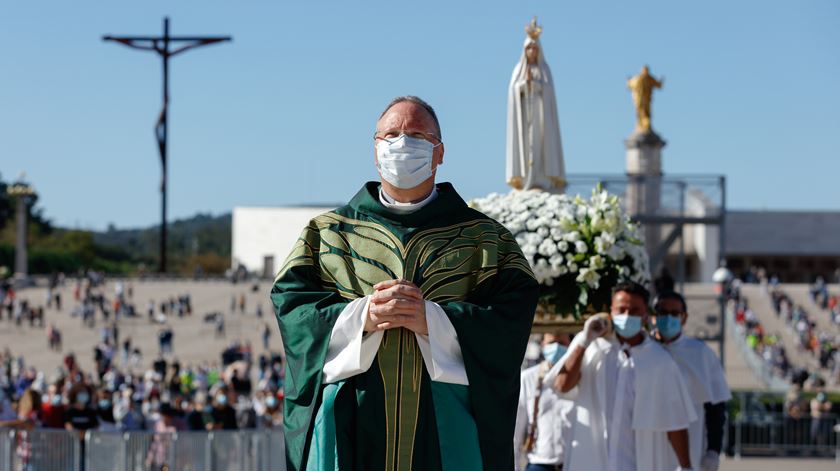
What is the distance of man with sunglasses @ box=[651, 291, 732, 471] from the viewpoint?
9.02 meters

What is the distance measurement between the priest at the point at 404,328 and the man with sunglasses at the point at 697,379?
364 cm

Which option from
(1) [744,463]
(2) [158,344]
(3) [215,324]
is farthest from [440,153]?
(3) [215,324]

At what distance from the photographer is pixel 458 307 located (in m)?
5.42

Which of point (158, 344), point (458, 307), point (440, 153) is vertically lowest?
point (158, 344)

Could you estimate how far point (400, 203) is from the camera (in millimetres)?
5633

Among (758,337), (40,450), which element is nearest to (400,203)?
(40,450)

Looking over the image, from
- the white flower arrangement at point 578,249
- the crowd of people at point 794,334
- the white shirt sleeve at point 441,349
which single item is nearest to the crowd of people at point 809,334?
the crowd of people at point 794,334

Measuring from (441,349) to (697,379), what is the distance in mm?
4052

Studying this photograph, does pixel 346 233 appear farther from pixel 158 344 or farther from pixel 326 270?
pixel 158 344

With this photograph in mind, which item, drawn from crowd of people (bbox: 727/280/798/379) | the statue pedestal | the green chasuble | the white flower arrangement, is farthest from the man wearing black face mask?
crowd of people (bbox: 727/280/798/379)

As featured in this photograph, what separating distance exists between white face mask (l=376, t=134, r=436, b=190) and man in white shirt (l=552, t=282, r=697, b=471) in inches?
116

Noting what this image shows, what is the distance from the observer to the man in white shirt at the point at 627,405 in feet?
26.9

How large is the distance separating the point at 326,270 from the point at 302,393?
492 mm

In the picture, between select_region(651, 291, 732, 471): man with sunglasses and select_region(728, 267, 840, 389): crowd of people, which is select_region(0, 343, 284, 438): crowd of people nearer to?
select_region(651, 291, 732, 471): man with sunglasses
